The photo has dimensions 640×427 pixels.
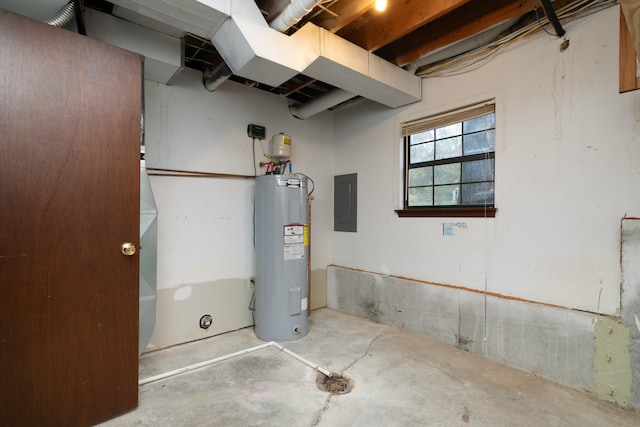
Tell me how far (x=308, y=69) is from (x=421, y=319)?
7.96 feet

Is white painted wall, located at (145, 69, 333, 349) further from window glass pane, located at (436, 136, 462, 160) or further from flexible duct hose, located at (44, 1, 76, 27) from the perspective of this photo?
window glass pane, located at (436, 136, 462, 160)

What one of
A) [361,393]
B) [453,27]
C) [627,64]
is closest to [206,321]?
[361,393]

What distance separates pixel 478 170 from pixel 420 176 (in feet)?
1.85

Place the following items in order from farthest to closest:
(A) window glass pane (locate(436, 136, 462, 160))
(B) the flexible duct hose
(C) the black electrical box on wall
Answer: (C) the black electrical box on wall, (A) window glass pane (locate(436, 136, 462, 160)), (B) the flexible duct hose

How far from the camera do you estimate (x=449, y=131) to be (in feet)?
9.22

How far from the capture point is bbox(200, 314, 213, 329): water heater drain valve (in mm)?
2818

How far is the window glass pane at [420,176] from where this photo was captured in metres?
2.96

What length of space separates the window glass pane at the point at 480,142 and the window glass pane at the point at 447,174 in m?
0.16

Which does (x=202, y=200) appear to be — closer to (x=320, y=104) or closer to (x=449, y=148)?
(x=320, y=104)

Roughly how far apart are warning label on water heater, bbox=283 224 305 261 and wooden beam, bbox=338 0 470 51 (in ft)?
5.42

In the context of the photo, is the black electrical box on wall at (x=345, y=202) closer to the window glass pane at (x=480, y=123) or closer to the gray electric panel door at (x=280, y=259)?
the gray electric panel door at (x=280, y=259)

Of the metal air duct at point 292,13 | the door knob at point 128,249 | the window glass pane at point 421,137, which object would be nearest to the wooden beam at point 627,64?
the window glass pane at point 421,137

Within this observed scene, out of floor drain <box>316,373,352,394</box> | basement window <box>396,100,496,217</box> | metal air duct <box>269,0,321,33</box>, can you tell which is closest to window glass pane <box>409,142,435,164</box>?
basement window <box>396,100,496,217</box>

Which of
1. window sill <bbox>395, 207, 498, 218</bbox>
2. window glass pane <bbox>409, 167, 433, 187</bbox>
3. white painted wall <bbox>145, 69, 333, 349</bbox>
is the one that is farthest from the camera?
window glass pane <bbox>409, 167, 433, 187</bbox>
